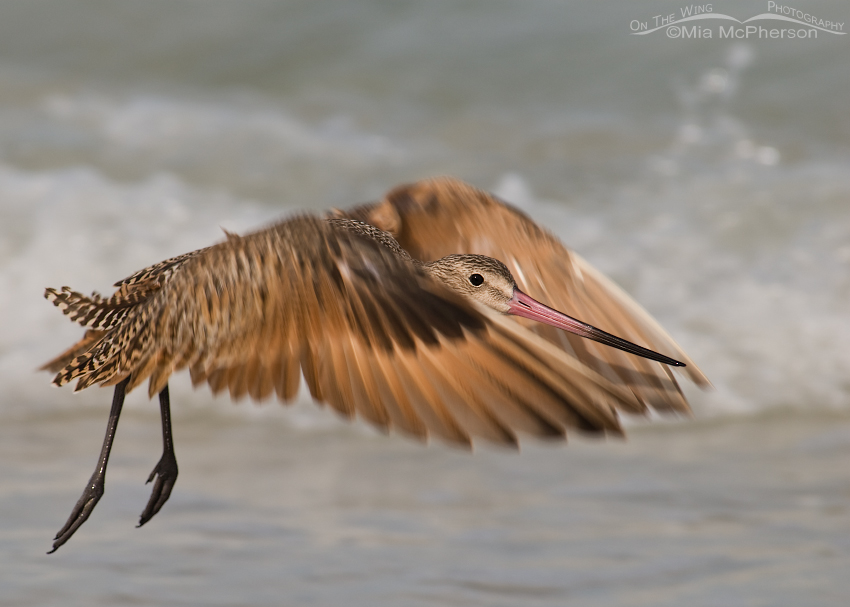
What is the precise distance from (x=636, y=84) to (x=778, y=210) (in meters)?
2.42

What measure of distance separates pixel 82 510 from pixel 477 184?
5982 mm

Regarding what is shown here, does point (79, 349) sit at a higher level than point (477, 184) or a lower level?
lower

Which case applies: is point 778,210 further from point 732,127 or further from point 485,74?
point 485,74

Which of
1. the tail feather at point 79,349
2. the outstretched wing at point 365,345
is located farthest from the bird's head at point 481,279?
the tail feather at point 79,349

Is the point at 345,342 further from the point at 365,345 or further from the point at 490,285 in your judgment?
the point at 490,285

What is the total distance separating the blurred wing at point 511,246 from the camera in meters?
3.82

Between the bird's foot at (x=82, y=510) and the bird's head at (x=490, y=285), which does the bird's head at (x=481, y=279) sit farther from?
the bird's foot at (x=82, y=510)

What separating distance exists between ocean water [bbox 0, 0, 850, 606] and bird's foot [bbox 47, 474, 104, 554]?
1.02 ft

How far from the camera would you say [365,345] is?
2.73m

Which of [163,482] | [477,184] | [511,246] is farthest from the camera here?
[477,184]

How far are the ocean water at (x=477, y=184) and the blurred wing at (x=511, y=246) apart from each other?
0.80m

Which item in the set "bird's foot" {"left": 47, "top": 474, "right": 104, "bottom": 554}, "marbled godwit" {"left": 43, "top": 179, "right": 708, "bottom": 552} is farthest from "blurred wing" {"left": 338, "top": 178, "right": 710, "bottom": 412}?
"bird's foot" {"left": 47, "top": 474, "right": 104, "bottom": 554}

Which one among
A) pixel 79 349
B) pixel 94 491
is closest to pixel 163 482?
pixel 94 491

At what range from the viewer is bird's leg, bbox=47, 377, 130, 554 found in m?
3.30
